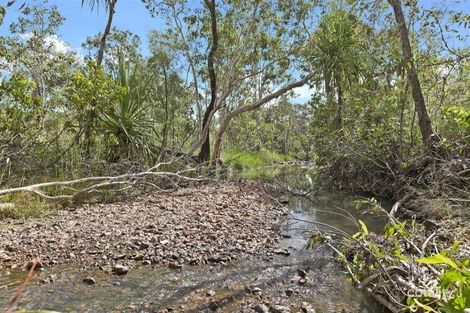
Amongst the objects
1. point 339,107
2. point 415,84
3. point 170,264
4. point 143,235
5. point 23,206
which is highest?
point 415,84

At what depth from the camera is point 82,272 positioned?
4980 millimetres

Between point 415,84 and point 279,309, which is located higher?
point 415,84

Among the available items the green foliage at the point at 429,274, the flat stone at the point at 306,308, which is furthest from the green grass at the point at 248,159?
the green foliage at the point at 429,274

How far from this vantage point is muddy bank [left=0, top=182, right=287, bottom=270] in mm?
5445

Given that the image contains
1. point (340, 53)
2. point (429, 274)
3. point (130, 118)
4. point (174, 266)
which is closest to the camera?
point (429, 274)

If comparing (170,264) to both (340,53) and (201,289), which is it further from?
(340,53)

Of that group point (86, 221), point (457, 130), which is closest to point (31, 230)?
point (86, 221)

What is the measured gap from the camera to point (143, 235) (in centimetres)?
629

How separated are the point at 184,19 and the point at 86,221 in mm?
13975

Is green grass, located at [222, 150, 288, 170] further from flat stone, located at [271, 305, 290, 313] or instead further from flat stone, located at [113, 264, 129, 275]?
flat stone, located at [271, 305, 290, 313]

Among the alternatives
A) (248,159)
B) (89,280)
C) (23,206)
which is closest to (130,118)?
(23,206)

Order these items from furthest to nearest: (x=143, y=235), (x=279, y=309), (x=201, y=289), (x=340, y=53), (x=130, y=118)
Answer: (x=340, y=53), (x=130, y=118), (x=143, y=235), (x=201, y=289), (x=279, y=309)

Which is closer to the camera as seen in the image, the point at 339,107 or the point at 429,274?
the point at 429,274

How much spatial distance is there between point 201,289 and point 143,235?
2.07 metres
